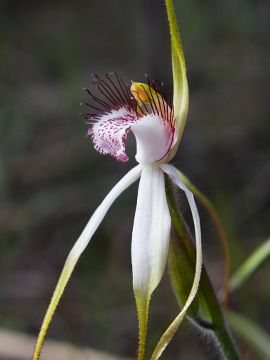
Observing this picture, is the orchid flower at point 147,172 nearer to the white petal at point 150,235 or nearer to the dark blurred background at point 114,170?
the white petal at point 150,235

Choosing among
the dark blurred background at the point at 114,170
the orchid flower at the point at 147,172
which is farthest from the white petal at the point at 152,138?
the dark blurred background at the point at 114,170

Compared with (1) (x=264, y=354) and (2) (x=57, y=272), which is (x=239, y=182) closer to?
(2) (x=57, y=272)

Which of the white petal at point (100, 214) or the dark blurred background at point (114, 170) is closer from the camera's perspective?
the white petal at point (100, 214)

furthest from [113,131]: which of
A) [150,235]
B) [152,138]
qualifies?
[150,235]

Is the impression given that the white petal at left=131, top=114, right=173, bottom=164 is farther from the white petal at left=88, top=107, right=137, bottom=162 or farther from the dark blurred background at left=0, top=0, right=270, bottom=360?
the dark blurred background at left=0, top=0, right=270, bottom=360

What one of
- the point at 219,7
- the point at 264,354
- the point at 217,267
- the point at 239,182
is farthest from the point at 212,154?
the point at 264,354

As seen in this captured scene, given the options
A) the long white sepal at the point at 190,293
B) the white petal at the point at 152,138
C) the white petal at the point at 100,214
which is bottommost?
the long white sepal at the point at 190,293
